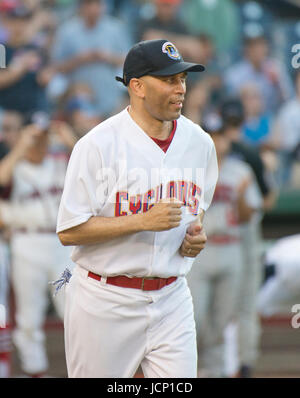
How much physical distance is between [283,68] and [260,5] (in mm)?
861

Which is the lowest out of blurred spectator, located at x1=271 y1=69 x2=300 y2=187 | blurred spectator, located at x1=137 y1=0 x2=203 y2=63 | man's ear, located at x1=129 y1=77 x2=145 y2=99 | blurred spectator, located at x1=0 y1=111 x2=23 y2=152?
man's ear, located at x1=129 y1=77 x2=145 y2=99

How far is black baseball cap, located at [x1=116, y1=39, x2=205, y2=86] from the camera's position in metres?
4.13

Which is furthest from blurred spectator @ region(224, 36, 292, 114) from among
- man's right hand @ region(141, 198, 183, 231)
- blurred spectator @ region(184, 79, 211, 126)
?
man's right hand @ region(141, 198, 183, 231)

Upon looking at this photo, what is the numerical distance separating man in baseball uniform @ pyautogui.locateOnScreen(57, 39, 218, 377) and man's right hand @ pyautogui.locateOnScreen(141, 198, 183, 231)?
7 cm

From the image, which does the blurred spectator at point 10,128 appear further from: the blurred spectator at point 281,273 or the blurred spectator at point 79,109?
the blurred spectator at point 281,273

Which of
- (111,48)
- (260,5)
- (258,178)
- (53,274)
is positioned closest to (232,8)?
(260,5)

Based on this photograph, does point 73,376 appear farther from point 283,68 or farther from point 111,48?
point 283,68

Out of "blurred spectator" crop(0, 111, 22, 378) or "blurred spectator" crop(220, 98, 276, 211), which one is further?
"blurred spectator" crop(220, 98, 276, 211)

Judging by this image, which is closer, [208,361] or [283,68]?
[208,361]

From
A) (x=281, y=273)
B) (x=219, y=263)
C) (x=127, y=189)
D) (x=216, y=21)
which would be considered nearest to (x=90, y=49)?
(x=216, y=21)

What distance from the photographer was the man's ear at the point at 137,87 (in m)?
4.22

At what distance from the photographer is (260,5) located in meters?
11.2

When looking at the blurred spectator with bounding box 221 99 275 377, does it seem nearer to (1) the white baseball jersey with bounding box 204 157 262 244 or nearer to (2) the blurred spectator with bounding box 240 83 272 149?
(1) the white baseball jersey with bounding box 204 157 262 244

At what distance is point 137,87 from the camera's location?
4242 mm
